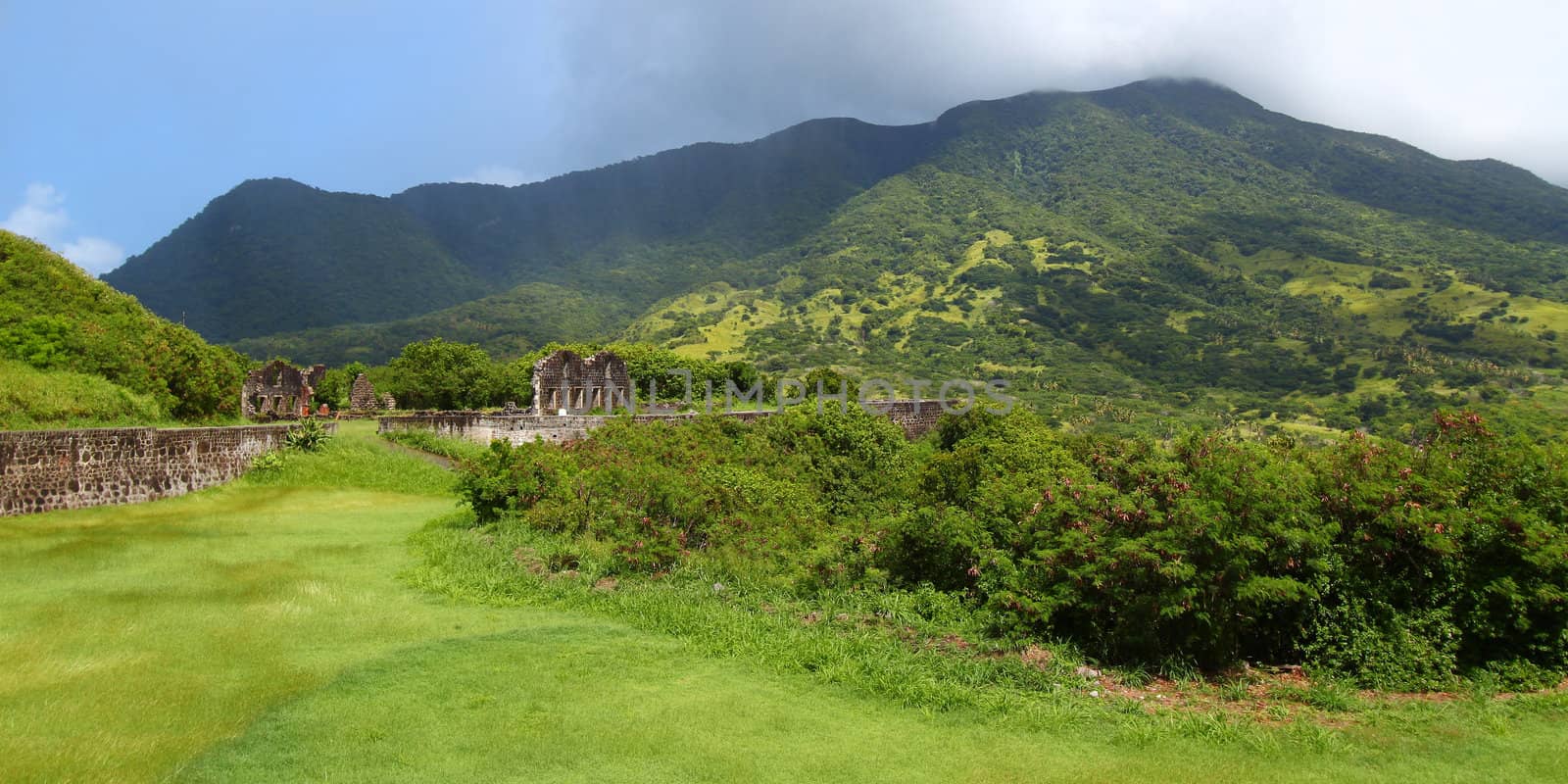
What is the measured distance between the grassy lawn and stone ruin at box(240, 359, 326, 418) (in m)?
30.8

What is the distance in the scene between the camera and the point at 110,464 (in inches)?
628

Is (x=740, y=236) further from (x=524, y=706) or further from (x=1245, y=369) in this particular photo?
(x=524, y=706)

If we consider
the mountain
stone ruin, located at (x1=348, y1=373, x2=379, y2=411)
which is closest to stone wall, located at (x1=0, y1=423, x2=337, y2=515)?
stone ruin, located at (x1=348, y1=373, x2=379, y2=411)

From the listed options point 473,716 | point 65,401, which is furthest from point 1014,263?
point 473,716

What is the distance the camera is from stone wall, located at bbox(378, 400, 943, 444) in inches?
931

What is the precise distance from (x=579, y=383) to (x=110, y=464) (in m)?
15.9

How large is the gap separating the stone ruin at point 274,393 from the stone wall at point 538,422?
43.7ft

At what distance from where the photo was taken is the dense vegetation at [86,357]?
19344mm

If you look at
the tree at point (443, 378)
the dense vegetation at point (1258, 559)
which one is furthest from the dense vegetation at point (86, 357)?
the tree at point (443, 378)

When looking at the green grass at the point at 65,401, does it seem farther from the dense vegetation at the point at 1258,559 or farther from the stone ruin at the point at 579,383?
the dense vegetation at the point at 1258,559

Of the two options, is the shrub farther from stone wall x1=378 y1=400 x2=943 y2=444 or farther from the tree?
the tree

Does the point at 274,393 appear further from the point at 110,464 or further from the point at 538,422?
the point at 110,464

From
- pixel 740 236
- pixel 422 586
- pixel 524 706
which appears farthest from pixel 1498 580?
pixel 740 236

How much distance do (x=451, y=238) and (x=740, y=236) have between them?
213ft
